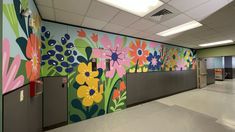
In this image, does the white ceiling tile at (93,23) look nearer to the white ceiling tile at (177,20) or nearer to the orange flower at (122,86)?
the white ceiling tile at (177,20)

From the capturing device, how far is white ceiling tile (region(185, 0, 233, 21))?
2107 mm

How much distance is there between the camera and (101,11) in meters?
2.41

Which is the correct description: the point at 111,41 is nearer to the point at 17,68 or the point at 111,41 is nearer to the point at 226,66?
the point at 17,68

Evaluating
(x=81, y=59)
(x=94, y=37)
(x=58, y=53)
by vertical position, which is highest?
(x=94, y=37)

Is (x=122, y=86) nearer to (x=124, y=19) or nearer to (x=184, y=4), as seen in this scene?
(x=124, y=19)

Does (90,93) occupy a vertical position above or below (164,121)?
above

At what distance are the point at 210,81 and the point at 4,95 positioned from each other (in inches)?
458

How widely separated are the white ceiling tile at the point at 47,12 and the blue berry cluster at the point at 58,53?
30 cm

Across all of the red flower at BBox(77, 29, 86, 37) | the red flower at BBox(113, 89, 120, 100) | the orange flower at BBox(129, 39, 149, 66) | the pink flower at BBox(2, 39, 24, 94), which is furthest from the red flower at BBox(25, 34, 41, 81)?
the orange flower at BBox(129, 39, 149, 66)

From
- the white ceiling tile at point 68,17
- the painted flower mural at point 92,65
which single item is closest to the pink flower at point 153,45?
the painted flower mural at point 92,65

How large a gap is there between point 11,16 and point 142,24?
2.77m

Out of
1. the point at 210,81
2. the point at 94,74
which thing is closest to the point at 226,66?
the point at 210,81

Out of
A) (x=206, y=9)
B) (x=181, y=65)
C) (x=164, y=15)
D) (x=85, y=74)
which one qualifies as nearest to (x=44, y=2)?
(x=85, y=74)

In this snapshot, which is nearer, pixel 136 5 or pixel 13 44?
pixel 13 44
